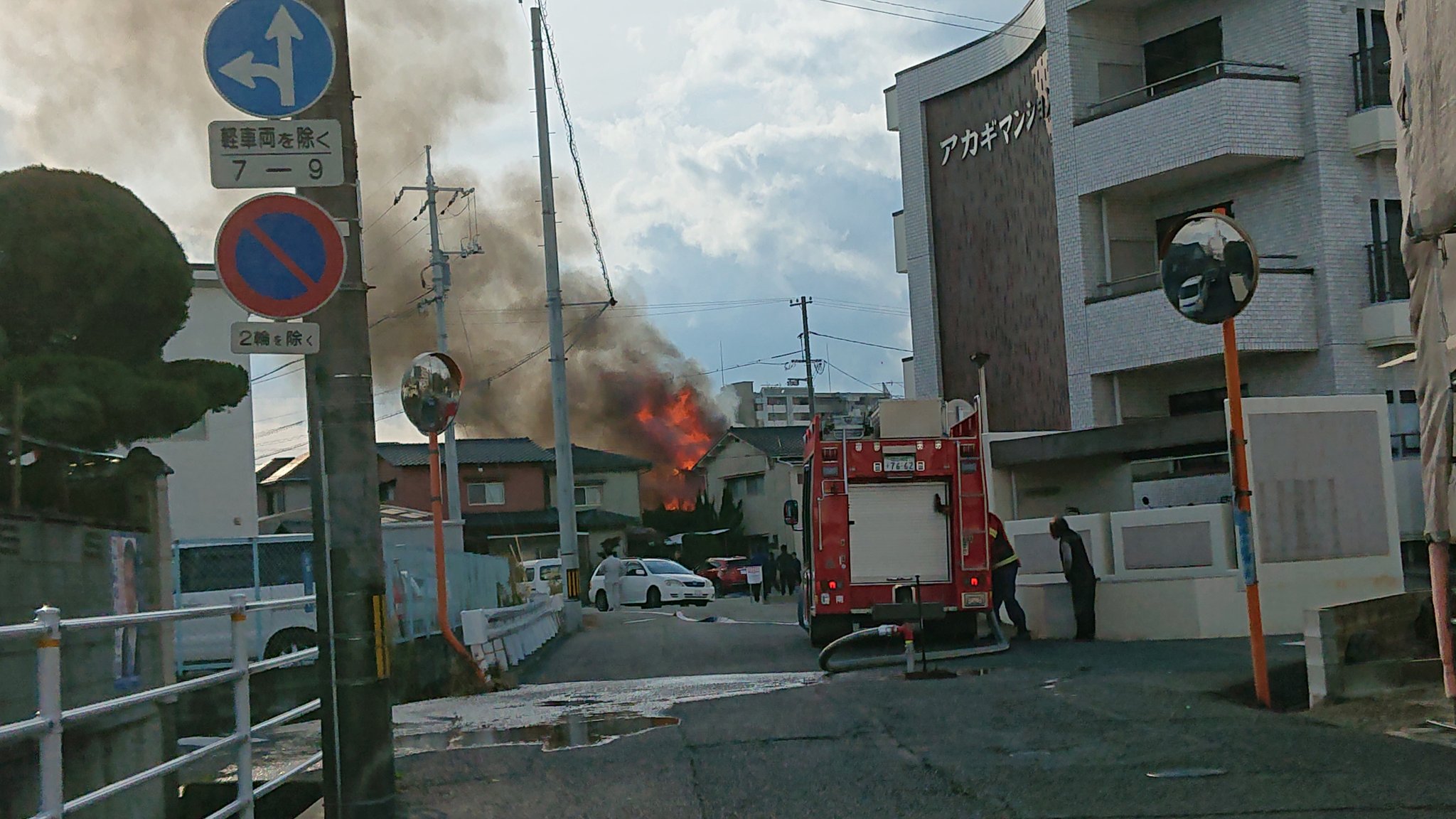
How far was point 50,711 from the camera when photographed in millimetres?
4684

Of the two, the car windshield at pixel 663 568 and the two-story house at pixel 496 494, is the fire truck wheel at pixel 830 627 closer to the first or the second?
the car windshield at pixel 663 568

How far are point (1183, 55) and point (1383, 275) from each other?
207 inches

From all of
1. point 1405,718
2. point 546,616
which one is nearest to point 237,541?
point 546,616

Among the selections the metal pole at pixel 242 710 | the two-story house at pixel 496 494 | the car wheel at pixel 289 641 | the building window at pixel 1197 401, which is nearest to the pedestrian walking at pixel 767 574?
the two-story house at pixel 496 494

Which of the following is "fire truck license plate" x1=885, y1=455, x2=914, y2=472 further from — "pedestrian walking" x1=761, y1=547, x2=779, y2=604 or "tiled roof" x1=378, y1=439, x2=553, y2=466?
"tiled roof" x1=378, y1=439, x2=553, y2=466

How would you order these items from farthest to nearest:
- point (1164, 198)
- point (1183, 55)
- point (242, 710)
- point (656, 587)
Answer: point (656, 587) → point (1164, 198) → point (1183, 55) → point (242, 710)

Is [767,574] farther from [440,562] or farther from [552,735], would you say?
[552,735]

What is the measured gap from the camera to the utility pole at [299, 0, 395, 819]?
6.33 m

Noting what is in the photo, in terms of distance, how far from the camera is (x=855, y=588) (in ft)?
56.6

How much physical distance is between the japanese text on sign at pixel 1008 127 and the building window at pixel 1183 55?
1897mm

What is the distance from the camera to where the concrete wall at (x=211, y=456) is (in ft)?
91.0

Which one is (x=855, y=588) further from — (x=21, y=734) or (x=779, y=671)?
(x=21, y=734)

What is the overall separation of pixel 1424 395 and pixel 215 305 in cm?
2455

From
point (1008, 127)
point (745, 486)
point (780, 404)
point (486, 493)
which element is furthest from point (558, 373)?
point (780, 404)
